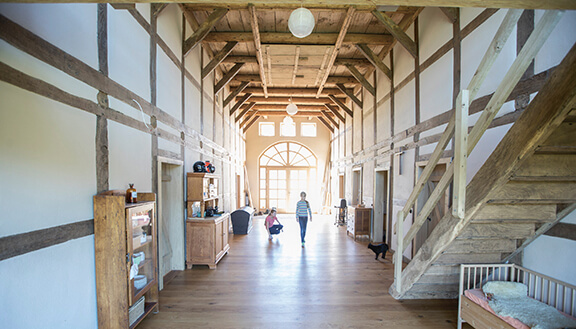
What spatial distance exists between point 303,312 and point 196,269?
2556 mm

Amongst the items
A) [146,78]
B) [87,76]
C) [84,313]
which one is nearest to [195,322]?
[84,313]

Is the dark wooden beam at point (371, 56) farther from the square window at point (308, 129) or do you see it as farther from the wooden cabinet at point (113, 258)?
the square window at point (308, 129)

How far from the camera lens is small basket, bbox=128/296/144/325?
270cm

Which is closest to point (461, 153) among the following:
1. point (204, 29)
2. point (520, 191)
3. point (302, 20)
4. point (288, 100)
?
point (520, 191)

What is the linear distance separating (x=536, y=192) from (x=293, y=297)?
10.3 ft

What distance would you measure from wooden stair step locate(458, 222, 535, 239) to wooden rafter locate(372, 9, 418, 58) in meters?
3.59

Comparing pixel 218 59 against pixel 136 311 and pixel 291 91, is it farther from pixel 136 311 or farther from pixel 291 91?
pixel 136 311

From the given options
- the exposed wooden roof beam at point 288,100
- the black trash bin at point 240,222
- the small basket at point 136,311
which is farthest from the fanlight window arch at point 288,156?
the small basket at point 136,311

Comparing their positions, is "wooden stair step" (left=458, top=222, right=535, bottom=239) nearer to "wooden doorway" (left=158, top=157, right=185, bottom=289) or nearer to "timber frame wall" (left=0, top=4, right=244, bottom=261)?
"timber frame wall" (left=0, top=4, right=244, bottom=261)

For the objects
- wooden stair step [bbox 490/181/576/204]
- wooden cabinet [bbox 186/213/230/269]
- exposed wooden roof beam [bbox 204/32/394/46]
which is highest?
exposed wooden roof beam [bbox 204/32/394/46]

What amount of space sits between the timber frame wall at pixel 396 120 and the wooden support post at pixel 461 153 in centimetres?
112

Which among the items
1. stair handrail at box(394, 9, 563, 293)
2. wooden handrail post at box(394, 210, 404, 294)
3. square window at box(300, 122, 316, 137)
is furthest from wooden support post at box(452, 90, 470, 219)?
square window at box(300, 122, 316, 137)

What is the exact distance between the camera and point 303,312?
3355 mm

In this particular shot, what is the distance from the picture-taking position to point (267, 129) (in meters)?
13.4
